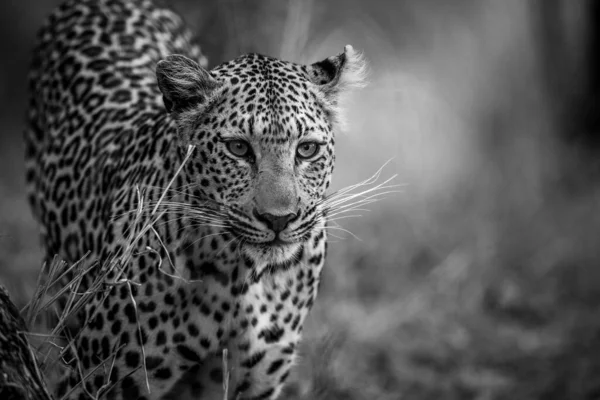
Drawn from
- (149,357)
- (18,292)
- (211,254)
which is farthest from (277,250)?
(18,292)

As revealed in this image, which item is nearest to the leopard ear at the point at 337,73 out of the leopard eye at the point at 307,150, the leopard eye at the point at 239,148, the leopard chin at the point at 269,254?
the leopard eye at the point at 307,150

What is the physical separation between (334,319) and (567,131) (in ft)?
29.2

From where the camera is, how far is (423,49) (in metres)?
13.1

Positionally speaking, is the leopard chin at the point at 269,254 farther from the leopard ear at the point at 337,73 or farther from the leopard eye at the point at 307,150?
the leopard ear at the point at 337,73

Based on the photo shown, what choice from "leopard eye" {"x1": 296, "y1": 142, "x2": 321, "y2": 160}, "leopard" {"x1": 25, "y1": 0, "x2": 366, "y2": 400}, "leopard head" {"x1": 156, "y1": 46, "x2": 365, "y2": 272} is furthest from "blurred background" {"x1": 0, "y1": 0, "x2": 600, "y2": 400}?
"leopard eye" {"x1": 296, "y1": 142, "x2": 321, "y2": 160}

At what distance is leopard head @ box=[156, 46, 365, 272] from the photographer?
12.5 feet

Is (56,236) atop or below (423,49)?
below

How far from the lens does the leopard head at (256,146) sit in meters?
3.79

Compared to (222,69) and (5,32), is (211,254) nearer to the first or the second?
(222,69)

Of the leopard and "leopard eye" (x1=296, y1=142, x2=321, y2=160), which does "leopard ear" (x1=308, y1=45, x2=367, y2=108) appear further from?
"leopard eye" (x1=296, y1=142, x2=321, y2=160)

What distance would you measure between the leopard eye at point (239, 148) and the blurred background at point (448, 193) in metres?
1.34

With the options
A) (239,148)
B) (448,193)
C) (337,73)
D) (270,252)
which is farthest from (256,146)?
(448,193)

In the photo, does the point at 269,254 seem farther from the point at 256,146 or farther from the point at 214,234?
the point at 256,146

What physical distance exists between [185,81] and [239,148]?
43 cm
